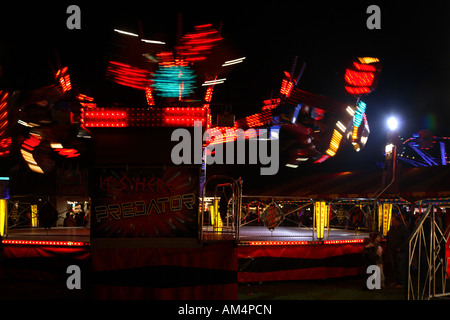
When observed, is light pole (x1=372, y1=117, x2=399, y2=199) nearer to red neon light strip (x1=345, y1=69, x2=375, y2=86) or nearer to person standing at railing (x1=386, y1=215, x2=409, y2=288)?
red neon light strip (x1=345, y1=69, x2=375, y2=86)

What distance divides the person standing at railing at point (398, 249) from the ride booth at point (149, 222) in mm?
5581

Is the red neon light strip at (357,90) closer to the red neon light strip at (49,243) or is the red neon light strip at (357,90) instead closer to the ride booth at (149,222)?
the ride booth at (149,222)

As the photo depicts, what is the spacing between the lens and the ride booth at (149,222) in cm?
738

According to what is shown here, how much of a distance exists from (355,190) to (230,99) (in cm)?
744

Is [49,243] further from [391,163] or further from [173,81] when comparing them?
[391,163]

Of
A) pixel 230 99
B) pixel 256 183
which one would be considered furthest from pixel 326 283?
pixel 256 183

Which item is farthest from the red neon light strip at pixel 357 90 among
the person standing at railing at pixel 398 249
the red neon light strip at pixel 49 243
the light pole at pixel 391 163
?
the red neon light strip at pixel 49 243

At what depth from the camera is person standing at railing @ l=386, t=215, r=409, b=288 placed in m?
11.1

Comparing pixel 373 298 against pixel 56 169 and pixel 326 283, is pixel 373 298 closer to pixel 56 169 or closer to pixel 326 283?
pixel 326 283

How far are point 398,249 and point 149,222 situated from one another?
6866 millimetres

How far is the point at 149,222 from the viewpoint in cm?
816

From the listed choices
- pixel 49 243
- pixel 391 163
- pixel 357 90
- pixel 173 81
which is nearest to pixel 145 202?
Result: pixel 173 81

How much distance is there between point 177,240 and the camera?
8.19m

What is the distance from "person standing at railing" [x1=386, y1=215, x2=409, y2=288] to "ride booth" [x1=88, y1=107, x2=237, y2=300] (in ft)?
18.3
